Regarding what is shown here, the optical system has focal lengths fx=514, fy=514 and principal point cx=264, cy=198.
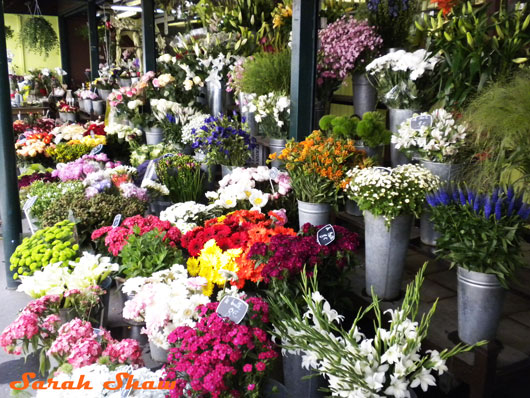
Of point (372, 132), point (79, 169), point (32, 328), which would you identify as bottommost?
point (32, 328)

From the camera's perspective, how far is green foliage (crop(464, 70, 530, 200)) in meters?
1.90

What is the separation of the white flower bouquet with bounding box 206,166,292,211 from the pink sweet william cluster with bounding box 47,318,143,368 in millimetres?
1365

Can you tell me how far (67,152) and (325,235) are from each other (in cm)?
346

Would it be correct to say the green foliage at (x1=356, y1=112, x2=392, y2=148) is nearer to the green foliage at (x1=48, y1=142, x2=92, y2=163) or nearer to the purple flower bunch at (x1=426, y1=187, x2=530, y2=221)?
the purple flower bunch at (x1=426, y1=187, x2=530, y2=221)

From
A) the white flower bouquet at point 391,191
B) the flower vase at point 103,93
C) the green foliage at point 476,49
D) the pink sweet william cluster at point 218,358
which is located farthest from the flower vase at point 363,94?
the flower vase at point 103,93

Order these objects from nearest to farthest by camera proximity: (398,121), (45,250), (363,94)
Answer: (45,250) → (398,121) → (363,94)

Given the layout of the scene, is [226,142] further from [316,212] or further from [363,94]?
[316,212]

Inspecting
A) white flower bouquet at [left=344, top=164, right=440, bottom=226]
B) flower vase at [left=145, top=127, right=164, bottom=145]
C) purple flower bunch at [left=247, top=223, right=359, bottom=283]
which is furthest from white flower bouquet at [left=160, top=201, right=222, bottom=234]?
flower vase at [left=145, top=127, right=164, bottom=145]

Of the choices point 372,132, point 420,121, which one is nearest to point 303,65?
point 372,132

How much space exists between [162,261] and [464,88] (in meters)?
1.70

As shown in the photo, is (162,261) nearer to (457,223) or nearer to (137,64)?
(457,223)

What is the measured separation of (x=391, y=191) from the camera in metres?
2.03

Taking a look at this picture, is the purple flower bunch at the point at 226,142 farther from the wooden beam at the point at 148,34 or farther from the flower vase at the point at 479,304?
the wooden beam at the point at 148,34

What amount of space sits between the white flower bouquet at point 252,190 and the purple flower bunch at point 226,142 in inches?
16.5
